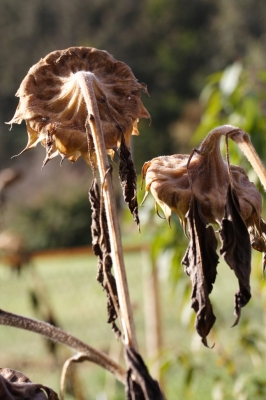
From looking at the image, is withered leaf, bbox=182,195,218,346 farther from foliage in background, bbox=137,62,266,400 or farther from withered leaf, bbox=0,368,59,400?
foliage in background, bbox=137,62,266,400

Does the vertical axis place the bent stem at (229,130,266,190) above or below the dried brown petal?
above

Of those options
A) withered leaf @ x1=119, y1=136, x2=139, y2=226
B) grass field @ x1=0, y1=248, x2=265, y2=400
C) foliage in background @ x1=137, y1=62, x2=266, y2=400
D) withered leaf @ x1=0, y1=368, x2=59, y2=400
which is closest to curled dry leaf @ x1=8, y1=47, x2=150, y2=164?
withered leaf @ x1=119, y1=136, x2=139, y2=226

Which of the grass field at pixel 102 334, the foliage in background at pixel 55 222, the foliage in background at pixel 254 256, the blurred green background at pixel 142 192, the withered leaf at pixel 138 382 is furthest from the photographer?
the foliage in background at pixel 55 222

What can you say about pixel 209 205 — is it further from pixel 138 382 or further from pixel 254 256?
pixel 254 256

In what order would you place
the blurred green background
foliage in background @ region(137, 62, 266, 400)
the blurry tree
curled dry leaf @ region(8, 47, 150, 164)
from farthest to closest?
the blurry tree → the blurred green background → foliage in background @ region(137, 62, 266, 400) → curled dry leaf @ region(8, 47, 150, 164)

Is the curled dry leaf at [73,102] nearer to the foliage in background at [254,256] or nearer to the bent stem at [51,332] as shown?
the bent stem at [51,332]

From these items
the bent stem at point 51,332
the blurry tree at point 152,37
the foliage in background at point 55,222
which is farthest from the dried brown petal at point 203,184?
the blurry tree at point 152,37
